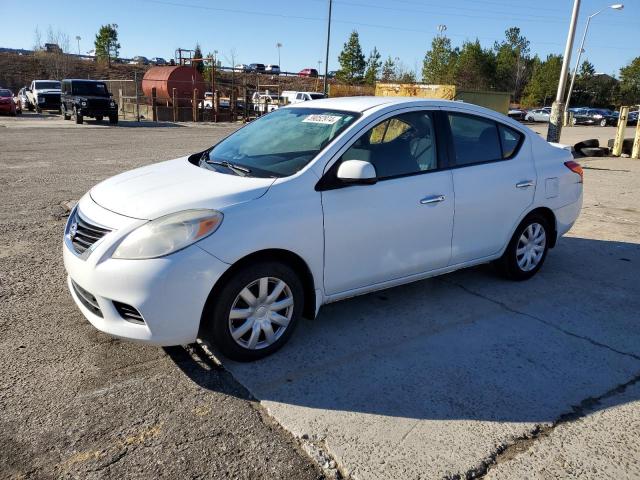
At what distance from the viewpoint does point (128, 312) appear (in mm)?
3053

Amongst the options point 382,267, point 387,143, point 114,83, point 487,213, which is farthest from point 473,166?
point 114,83

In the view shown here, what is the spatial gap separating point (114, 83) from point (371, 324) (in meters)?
38.5

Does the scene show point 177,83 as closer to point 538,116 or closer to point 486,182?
point 538,116

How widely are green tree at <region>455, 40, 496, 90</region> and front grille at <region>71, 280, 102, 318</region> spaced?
220ft

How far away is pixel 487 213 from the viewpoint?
4461 millimetres

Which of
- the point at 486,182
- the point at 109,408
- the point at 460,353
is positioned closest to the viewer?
the point at 109,408

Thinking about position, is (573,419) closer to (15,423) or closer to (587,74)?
(15,423)

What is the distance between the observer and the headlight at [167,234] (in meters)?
2.97

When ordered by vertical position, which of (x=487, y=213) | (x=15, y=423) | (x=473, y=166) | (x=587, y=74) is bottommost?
(x=15, y=423)

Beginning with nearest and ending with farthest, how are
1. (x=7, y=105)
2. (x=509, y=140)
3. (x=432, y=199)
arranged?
1. (x=432, y=199)
2. (x=509, y=140)
3. (x=7, y=105)

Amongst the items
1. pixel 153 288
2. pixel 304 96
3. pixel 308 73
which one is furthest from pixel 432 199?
pixel 308 73

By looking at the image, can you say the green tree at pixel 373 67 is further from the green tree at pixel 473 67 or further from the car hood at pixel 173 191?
the car hood at pixel 173 191

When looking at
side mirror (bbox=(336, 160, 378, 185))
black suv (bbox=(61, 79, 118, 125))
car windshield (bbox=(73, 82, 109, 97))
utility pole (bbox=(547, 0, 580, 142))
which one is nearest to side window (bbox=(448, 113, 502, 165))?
side mirror (bbox=(336, 160, 378, 185))

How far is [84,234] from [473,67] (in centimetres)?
6972
